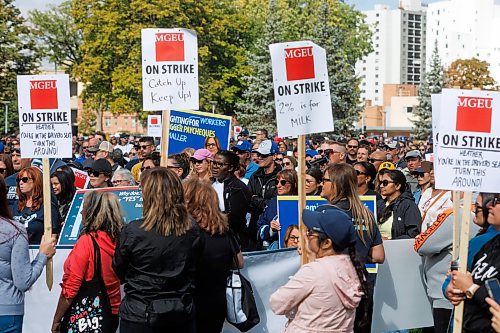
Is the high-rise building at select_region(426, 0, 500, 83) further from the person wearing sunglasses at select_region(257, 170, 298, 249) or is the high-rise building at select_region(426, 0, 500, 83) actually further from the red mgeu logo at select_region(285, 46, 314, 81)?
the red mgeu logo at select_region(285, 46, 314, 81)

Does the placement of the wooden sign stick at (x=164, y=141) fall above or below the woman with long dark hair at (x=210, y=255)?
above

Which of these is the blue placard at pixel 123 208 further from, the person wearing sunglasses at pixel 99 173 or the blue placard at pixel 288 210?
the blue placard at pixel 288 210

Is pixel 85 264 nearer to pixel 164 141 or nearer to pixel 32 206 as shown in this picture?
pixel 32 206

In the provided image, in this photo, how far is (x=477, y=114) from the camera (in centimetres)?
596

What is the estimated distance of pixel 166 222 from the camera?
6.02m

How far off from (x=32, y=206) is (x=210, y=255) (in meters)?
2.44

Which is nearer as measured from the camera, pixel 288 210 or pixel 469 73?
pixel 288 210

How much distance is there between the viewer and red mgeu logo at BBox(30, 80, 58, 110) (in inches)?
300

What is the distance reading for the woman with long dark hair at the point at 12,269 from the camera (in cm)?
596

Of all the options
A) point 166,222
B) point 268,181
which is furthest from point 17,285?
point 268,181

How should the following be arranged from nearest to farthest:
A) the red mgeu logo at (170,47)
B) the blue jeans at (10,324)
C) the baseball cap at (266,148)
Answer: the blue jeans at (10,324) → the red mgeu logo at (170,47) → the baseball cap at (266,148)

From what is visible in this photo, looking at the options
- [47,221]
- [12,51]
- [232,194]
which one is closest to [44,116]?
[47,221]

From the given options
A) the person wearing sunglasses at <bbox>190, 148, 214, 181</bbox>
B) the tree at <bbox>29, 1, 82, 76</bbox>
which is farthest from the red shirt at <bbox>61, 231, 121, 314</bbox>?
the tree at <bbox>29, 1, 82, 76</bbox>

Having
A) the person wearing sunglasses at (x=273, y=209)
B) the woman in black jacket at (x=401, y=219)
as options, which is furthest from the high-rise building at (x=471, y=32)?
the woman in black jacket at (x=401, y=219)
